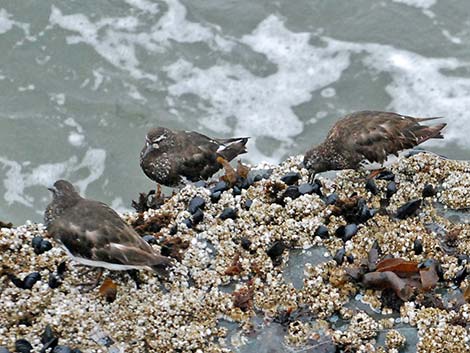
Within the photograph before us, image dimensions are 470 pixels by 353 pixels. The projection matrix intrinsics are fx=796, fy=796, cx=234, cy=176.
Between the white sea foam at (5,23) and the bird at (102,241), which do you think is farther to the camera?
the white sea foam at (5,23)

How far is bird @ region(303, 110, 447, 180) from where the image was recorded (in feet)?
22.1

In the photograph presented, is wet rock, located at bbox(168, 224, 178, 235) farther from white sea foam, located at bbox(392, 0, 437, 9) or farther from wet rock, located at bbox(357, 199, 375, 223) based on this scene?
white sea foam, located at bbox(392, 0, 437, 9)

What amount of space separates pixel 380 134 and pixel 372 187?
2.24 ft

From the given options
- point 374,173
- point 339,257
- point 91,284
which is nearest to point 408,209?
point 374,173

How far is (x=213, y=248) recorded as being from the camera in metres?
Result: 5.83

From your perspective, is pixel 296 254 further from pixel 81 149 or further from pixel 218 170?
pixel 81 149

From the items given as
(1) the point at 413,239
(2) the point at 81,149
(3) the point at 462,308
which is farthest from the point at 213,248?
(2) the point at 81,149

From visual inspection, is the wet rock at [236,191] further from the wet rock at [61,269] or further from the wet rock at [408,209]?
the wet rock at [61,269]

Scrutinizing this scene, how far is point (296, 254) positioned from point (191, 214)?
0.93m

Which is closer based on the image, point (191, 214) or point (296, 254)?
point (296, 254)

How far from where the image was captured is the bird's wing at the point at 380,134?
6.75 metres

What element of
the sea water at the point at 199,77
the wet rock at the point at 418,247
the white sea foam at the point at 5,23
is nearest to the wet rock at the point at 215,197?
the wet rock at the point at 418,247

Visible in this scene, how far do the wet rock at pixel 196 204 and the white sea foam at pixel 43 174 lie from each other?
523 cm

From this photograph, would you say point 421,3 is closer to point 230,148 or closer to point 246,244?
point 230,148
